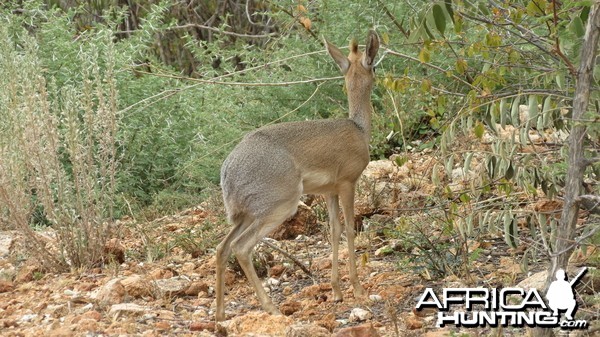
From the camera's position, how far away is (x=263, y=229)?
17.0 feet

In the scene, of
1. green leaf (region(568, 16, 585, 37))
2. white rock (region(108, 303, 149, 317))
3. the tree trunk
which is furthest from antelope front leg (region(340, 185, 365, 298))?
green leaf (region(568, 16, 585, 37))

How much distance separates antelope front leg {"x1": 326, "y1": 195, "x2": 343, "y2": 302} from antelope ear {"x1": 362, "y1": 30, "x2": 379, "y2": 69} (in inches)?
33.3

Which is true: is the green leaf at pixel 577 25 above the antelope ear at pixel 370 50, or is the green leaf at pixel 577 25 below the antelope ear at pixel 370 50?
above

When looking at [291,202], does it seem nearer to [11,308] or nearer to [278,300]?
[278,300]

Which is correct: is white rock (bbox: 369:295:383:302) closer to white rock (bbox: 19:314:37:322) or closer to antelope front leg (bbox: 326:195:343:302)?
antelope front leg (bbox: 326:195:343:302)

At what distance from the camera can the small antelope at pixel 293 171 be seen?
17.0 ft

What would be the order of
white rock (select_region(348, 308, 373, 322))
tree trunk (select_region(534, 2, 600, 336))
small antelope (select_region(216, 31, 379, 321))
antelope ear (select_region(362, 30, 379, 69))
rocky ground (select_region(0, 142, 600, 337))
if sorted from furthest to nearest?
antelope ear (select_region(362, 30, 379, 69))
small antelope (select_region(216, 31, 379, 321))
white rock (select_region(348, 308, 373, 322))
rocky ground (select_region(0, 142, 600, 337))
tree trunk (select_region(534, 2, 600, 336))

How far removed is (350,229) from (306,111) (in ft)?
9.48

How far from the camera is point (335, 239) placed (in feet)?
18.8

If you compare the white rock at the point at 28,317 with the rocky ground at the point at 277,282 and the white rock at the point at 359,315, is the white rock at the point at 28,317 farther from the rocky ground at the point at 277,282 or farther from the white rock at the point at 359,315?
the white rock at the point at 359,315

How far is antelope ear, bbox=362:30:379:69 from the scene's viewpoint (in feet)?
19.1

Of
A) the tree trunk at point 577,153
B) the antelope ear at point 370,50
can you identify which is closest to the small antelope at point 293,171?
the antelope ear at point 370,50

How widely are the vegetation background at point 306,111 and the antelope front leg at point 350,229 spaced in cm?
25

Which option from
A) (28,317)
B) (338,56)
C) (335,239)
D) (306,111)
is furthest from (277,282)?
(306,111)
